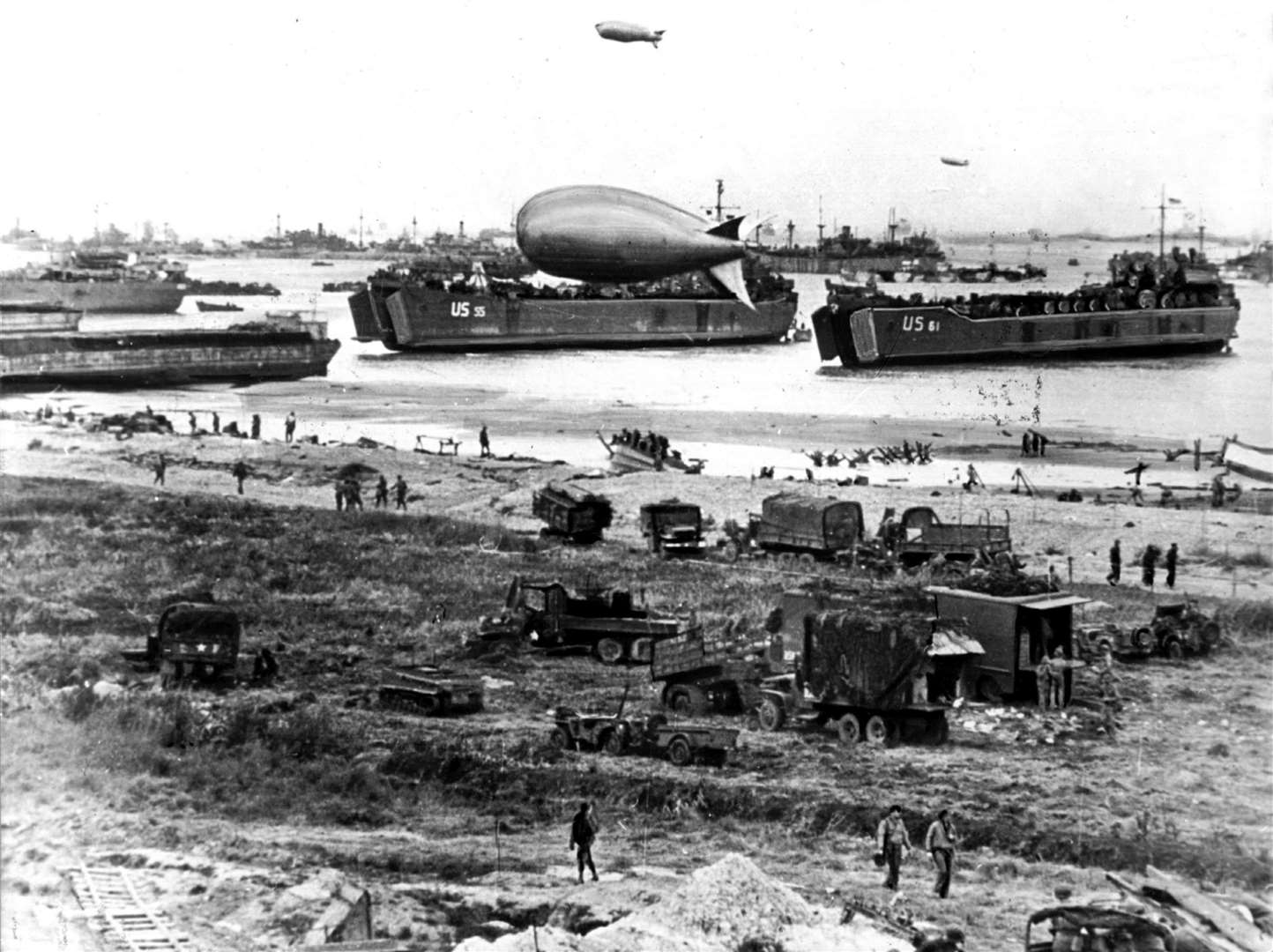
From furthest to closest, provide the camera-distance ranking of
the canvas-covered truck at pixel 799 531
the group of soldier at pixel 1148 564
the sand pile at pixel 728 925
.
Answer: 1. the canvas-covered truck at pixel 799 531
2. the group of soldier at pixel 1148 564
3. the sand pile at pixel 728 925

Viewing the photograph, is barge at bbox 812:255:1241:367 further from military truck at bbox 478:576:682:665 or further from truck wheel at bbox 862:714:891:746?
truck wheel at bbox 862:714:891:746

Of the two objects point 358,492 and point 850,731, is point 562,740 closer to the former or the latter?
point 850,731

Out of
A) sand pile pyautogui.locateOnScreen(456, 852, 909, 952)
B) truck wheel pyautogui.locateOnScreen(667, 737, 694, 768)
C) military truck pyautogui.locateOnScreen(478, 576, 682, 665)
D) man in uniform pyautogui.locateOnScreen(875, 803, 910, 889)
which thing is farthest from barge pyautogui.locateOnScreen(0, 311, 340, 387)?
man in uniform pyautogui.locateOnScreen(875, 803, 910, 889)

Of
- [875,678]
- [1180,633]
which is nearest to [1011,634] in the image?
[875,678]

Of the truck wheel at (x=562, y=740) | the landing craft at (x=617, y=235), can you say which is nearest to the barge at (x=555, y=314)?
the landing craft at (x=617, y=235)

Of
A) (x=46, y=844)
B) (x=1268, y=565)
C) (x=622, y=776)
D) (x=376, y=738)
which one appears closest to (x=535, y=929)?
(x=622, y=776)

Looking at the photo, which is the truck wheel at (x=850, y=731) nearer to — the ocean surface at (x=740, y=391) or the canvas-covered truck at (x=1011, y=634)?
the canvas-covered truck at (x=1011, y=634)
